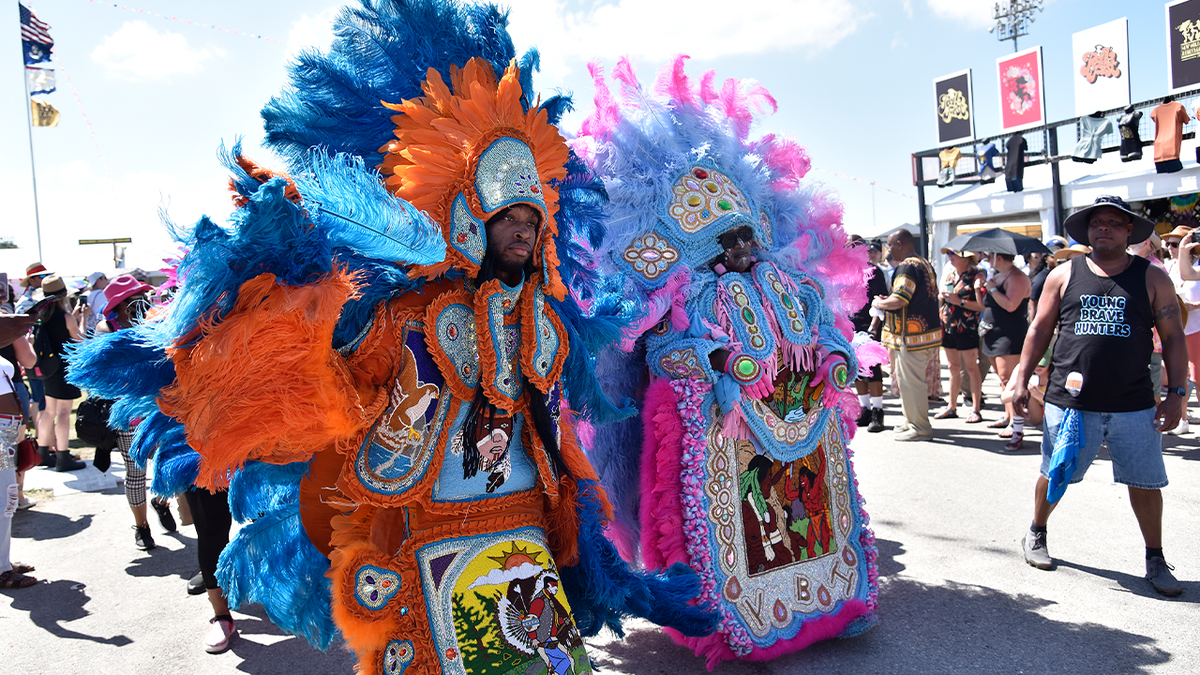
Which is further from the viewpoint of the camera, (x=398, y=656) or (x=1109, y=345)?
(x=1109, y=345)

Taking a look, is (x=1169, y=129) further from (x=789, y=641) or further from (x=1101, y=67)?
(x=789, y=641)

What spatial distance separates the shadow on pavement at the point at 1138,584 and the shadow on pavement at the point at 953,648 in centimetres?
51

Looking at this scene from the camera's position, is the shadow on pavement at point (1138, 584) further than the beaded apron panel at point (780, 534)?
Yes

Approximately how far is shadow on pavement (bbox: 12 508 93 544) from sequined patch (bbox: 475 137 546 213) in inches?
189

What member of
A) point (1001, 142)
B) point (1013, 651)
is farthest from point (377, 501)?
point (1001, 142)

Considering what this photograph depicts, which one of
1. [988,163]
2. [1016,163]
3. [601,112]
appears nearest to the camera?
[601,112]

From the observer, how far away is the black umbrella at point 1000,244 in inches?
299

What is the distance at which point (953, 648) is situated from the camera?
3.36m

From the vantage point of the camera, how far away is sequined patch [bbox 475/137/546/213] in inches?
90.6

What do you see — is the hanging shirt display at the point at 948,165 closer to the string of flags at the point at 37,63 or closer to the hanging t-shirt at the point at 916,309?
the hanging t-shirt at the point at 916,309

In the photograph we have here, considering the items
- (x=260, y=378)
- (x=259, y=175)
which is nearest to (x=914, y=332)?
(x=259, y=175)

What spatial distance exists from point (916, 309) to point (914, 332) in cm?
23

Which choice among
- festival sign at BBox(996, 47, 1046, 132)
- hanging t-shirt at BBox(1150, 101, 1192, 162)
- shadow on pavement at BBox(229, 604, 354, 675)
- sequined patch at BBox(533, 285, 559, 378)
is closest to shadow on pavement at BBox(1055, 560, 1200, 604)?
sequined patch at BBox(533, 285, 559, 378)

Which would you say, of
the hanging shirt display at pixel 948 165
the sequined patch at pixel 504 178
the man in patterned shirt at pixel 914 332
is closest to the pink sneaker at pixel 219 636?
the sequined patch at pixel 504 178
